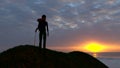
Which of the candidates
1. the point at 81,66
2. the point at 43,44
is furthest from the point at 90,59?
the point at 43,44

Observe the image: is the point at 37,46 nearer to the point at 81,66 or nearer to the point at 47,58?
the point at 47,58

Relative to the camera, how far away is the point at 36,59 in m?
27.8

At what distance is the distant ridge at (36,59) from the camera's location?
27.3 meters

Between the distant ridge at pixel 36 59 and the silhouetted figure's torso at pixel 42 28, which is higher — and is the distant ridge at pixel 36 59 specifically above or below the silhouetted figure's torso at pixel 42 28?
below

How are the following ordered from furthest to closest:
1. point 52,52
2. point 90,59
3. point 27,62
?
1. point 90,59
2. point 52,52
3. point 27,62

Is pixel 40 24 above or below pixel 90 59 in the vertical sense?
above

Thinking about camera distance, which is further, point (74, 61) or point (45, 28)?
point (74, 61)

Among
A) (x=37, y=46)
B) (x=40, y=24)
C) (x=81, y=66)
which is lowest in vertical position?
(x=81, y=66)

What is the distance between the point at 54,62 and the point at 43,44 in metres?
2.13

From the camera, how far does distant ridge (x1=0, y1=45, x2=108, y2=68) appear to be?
27.3 meters

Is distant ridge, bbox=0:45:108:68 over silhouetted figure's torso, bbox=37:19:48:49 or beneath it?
beneath

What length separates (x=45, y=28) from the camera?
27969 millimetres

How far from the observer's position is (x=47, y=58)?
93.7 ft

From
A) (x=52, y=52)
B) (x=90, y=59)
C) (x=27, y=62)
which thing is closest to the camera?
(x=27, y=62)
